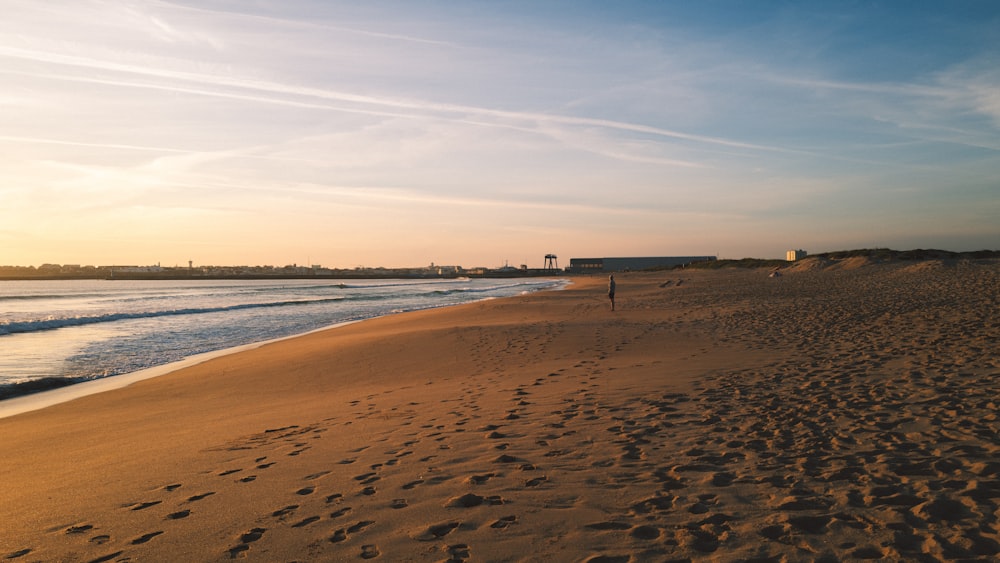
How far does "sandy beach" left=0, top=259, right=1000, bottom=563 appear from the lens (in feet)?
13.4

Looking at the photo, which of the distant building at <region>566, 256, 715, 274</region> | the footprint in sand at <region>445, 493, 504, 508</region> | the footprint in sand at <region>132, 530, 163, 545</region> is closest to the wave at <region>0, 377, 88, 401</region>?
the footprint in sand at <region>132, 530, 163, 545</region>

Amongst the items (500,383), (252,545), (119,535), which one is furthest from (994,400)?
(119,535)

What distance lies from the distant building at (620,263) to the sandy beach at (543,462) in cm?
16238

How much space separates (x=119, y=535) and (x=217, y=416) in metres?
5.11

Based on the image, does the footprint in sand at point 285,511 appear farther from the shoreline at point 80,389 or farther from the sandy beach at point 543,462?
the shoreline at point 80,389

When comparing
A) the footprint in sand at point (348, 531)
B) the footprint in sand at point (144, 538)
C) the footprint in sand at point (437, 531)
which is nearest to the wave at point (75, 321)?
the footprint in sand at point (144, 538)

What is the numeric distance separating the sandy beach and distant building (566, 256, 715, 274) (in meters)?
162

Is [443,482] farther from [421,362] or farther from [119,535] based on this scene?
[421,362]

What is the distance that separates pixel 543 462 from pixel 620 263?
17634cm

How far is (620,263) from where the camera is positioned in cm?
17750

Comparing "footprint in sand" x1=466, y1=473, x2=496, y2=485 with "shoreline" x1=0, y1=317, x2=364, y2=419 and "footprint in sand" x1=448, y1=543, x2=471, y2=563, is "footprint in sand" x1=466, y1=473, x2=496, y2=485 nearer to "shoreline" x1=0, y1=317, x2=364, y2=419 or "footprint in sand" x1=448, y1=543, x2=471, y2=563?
"footprint in sand" x1=448, y1=543, x2=471, y2=563

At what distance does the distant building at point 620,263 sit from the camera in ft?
562

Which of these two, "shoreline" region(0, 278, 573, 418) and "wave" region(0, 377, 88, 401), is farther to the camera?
"wave" region(0, 377, 88, 401)

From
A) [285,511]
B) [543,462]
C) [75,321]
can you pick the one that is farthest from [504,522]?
[75,321]
